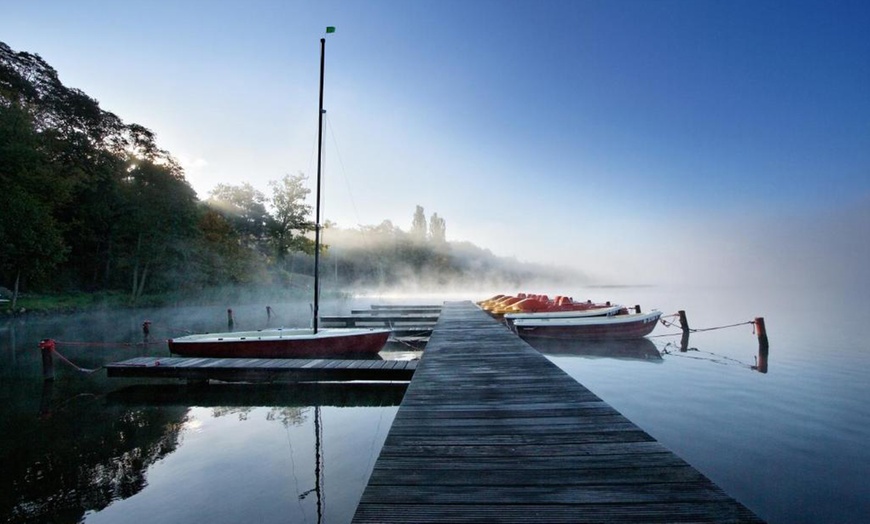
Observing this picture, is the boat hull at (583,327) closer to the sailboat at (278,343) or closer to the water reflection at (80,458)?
the sailboat at (278,343)

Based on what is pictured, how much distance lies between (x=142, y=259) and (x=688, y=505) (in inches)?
1781

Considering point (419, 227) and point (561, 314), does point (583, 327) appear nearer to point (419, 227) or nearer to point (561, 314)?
point (561, 314)

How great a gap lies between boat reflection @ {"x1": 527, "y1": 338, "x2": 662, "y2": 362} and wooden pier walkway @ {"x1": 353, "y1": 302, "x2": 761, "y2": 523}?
13187 mm

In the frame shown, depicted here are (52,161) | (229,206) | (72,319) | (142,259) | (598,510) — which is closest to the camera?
(598,510)

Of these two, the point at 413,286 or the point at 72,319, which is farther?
the point at 413,286

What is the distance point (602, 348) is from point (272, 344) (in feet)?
50.5

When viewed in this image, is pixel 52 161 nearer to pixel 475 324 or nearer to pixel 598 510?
pixel 475 324

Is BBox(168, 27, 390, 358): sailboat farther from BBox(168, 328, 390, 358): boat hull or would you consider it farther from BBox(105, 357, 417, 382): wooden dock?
BBox(105, 357, 417, 382): wooden dock

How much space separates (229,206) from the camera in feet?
189

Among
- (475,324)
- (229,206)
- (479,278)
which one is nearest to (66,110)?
(229,206)

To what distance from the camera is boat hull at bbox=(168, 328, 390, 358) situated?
12539mm

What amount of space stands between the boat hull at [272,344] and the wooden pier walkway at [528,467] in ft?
27.0

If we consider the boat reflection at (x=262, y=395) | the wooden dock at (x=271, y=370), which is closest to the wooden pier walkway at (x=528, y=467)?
the wooden dock at (x=271, y=370)

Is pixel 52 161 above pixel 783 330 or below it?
above
